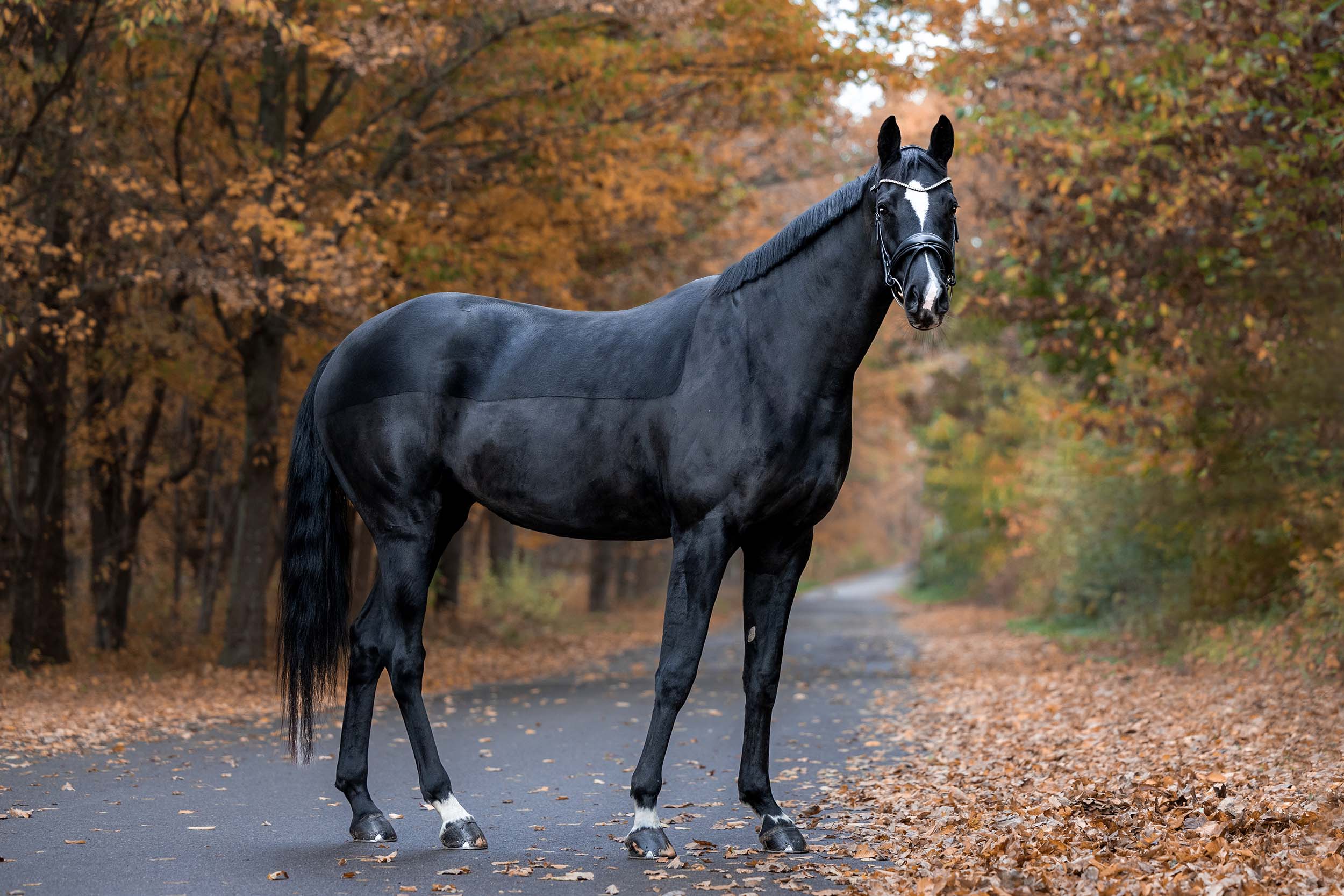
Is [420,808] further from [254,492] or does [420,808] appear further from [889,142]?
[254,492]

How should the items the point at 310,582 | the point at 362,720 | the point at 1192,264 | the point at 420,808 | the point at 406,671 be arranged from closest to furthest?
the point at 406,671, the point at 362,720, the point at 310,582, the point at 420,808, the point at 1192,264

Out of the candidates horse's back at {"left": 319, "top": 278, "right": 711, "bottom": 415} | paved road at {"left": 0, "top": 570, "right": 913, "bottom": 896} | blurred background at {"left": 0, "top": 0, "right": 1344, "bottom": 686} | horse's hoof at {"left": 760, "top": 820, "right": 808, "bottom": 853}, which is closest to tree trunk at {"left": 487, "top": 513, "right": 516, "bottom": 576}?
blurred background at {"left": 0, "top": 0, "right": 1344, "bottom": 686}

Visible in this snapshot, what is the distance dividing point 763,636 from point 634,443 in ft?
3.47

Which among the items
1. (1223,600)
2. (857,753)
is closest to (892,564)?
(1223,600)

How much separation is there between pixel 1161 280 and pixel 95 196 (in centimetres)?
1124

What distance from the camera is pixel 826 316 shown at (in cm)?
584

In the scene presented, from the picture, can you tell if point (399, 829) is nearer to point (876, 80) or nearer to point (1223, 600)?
point (876, 80)

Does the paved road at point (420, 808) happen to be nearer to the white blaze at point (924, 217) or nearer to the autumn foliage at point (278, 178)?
the white blaze at point (924, 217)

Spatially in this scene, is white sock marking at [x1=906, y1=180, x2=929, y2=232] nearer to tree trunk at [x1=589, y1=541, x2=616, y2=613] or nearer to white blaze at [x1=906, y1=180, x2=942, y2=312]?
white blaze at [x1=906, y1=180, x2=942, y2=312]

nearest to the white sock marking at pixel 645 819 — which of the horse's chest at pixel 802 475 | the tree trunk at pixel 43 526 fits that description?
the horse's chest at pixel 802 475

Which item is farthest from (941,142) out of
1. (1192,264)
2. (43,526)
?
(43,526)

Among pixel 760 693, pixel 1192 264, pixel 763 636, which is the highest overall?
pixel 1192 264

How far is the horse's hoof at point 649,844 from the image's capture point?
5480mm

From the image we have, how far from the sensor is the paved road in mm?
5121
